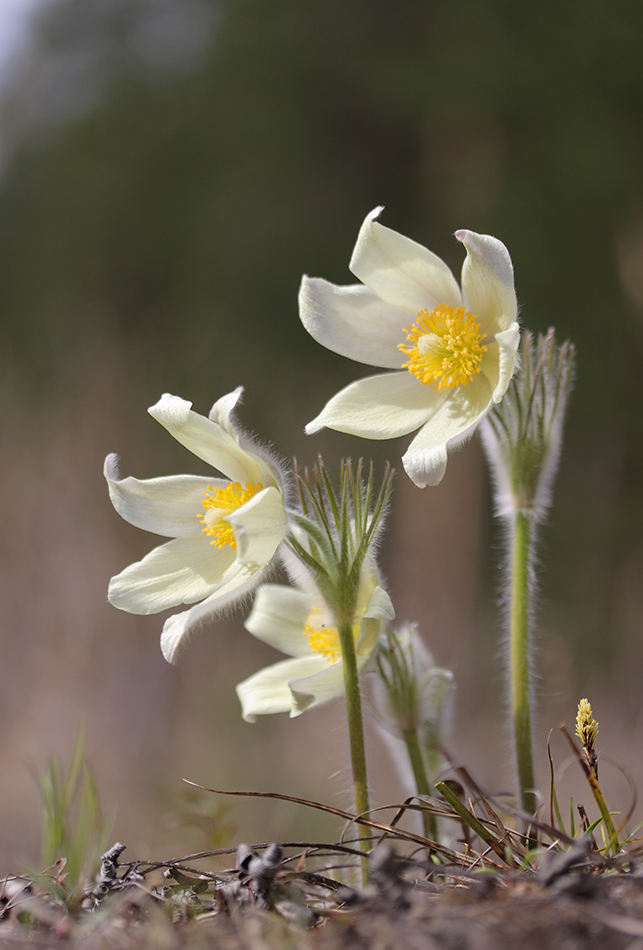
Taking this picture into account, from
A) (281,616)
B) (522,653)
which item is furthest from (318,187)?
(522,653)

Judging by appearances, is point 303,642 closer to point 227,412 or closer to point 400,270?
point 227,412

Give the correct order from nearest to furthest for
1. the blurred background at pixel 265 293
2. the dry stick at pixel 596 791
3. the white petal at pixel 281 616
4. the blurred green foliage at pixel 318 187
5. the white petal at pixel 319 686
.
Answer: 1. the dry stick at pixel 596 791
2. the white petal at pixel 319 686
3. the white petal at pixel 281 616
4. the blurred background at pixel 265 293
5. the blurred green foliage at pixel 318 187

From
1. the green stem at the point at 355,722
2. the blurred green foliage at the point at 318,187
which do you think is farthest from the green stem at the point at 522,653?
the blurred green foliage at the point at 318,187

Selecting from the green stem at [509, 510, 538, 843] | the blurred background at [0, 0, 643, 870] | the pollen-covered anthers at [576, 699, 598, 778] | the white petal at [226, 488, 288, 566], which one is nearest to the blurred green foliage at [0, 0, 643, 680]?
the blurred background at [0, 0, 643, 870]

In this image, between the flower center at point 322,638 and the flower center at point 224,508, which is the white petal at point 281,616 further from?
the flower center at point 224,508

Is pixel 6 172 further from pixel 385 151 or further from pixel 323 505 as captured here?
pixel 323 505

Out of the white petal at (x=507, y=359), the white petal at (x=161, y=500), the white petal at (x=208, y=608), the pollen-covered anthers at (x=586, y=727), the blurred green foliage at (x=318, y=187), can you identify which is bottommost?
the pollen-covered anthers at (x=586, y=727)
